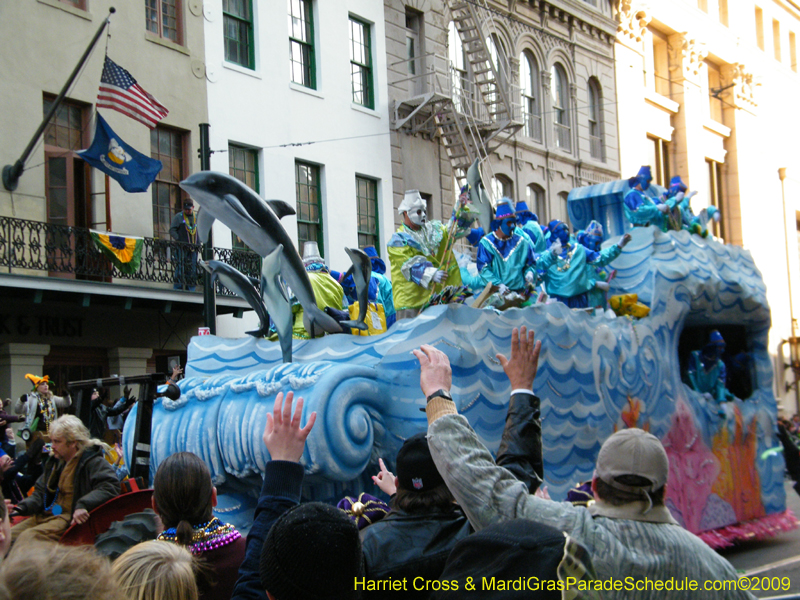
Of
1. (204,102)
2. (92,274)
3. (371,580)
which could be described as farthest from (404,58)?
(371,580)

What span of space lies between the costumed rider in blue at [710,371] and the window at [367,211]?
8912mm

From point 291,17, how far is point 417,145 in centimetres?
393

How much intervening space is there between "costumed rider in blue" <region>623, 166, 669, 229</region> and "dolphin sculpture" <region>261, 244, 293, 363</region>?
541 centimetres

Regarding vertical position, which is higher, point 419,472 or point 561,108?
point 561,108

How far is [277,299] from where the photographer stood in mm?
6898

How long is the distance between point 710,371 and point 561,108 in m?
14.1

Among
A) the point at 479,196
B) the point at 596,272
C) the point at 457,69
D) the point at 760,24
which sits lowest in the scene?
the point at 596,272

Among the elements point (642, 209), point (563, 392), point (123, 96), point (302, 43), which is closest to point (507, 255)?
point (563, 392)

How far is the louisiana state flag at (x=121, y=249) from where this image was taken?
14.2 metres

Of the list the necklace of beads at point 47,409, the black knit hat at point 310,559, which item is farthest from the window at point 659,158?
the black knit hat at point 310,559

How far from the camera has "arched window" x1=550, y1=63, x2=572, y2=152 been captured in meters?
23.5

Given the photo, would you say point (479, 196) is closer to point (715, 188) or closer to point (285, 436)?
point (285, 436)

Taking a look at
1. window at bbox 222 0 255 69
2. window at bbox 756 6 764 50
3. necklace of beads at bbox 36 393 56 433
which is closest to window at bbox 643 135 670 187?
window at bbox 756 6 764 50

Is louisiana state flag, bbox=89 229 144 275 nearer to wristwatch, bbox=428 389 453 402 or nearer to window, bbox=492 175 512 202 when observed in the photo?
window, bbox=492 175 512 202
